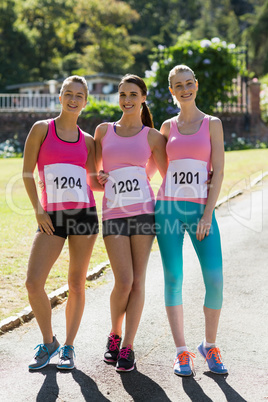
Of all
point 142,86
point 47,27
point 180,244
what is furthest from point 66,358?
point 47,27

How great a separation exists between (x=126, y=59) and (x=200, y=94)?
2755 centimetres

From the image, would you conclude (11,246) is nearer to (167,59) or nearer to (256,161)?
(256,161)

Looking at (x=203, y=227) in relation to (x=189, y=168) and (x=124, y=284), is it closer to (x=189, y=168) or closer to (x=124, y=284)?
(x=189, y=168)

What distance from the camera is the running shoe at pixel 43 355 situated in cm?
425

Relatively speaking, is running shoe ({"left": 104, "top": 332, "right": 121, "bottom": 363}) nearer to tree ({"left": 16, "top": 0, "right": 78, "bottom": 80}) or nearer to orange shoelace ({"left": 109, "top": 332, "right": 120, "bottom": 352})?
orange shoelace ({"left": 109, "top": 332, "right": 120, "bottom": 352})

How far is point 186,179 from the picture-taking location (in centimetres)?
419

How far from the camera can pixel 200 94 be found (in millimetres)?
21578

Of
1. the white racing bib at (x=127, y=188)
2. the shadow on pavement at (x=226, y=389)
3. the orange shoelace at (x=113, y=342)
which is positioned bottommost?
the shadow on pavement at (x=226, y=389)

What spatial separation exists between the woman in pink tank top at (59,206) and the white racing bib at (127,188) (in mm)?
199

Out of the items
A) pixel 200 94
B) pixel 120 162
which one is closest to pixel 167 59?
pixel 200 94

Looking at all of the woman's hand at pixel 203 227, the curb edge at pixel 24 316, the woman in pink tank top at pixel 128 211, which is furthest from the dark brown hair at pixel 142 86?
the curb edge at pixel 24 316

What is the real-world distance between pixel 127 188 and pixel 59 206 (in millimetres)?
521

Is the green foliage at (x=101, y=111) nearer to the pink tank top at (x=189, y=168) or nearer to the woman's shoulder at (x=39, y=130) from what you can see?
the woman's shoulder at (x=39, y=130)

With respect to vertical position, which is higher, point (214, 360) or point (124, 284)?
point (124, 284)
